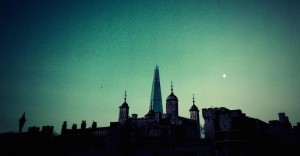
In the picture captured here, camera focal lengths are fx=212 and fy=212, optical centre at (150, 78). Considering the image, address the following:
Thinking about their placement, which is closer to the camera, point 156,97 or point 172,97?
point 172,97

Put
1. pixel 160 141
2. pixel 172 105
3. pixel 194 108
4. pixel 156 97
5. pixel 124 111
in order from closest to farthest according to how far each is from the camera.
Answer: pixel 160 141 → pixel 194 108 → pixel 172 105 → pixel 124 111 → pixel 156 97

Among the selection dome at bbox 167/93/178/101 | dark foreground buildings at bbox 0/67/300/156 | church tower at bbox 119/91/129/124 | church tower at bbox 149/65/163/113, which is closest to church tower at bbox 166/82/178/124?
dome at bbox 167/93/178/101

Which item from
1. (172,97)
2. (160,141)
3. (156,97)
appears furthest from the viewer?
(156,97)

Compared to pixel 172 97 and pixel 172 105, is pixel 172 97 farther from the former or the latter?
pixel 172 105

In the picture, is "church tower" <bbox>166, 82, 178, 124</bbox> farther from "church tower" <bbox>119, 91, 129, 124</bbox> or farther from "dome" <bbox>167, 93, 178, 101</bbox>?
"church tower" <bbox>119, 91, 129, 124</bbox>

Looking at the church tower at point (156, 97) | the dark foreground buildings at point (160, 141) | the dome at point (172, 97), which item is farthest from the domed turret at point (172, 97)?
the church tower at point (156, 97)

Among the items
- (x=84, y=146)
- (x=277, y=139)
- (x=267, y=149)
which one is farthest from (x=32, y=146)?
(x=277, y=139)

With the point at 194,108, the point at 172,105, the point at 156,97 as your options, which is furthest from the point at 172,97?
the point at 156,97

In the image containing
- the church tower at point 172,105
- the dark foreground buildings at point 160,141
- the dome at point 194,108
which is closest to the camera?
the dark foreground buildings at point 160,141

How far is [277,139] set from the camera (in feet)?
113

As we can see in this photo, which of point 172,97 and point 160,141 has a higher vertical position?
point 172,97

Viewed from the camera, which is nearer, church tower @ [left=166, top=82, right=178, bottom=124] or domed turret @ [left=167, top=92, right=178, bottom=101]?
church tower @ [left=166, top=82, right=178, bottom=124]

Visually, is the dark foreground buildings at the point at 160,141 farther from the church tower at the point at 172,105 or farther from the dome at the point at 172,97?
the dome at the point at 172,97

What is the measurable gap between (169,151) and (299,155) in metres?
20.1
